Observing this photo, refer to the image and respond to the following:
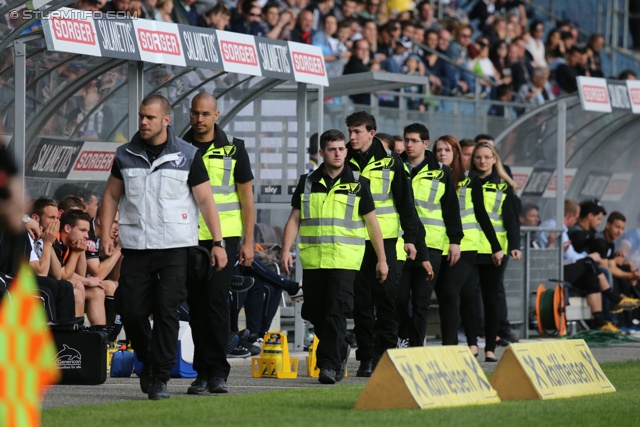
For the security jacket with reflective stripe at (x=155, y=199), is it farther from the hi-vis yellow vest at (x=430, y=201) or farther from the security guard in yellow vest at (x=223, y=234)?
the hi-vis yellow vest at (x=430, y=201)

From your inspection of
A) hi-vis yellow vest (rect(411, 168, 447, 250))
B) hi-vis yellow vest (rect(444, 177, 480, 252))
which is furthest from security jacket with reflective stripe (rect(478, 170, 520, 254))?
hi-vis yellow vest (rect(411, 168, 447, 250))

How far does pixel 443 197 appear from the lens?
43.4 ft

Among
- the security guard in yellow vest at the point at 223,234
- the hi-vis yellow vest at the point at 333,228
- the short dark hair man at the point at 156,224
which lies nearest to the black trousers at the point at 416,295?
the hi-vis yellow vest at the point at 333,228

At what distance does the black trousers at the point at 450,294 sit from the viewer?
13.5 metres

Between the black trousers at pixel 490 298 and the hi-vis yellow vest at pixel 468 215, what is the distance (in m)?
0.53

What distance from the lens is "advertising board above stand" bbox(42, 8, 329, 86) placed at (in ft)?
40.9

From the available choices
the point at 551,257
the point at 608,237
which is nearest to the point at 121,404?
the point at 551,257

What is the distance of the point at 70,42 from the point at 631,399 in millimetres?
5542

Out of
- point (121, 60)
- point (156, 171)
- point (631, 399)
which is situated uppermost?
point (121, 60)

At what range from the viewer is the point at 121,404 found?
927 centimetres

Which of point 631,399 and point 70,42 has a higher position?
point 70,42

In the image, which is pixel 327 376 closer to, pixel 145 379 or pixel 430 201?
pixel 145 379

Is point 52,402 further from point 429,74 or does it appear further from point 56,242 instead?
point 429,74

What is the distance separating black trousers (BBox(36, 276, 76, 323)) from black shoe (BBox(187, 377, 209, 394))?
2.33 metres
